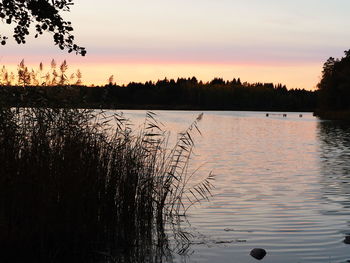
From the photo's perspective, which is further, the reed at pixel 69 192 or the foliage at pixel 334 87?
the foliage at pixel 334 87

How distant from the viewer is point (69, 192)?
449 inches

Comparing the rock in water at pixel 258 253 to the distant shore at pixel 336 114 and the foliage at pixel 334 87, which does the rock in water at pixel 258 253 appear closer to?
the distant shore at pixel 336 114

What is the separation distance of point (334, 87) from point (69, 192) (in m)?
128

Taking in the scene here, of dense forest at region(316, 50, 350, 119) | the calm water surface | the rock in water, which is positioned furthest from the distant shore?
the rock in water

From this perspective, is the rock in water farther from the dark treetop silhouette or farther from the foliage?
the foliage

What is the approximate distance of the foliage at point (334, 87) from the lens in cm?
12988

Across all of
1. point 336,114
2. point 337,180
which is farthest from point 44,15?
point 336,114

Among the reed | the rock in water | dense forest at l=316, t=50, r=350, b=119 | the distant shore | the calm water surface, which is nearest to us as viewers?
the reed

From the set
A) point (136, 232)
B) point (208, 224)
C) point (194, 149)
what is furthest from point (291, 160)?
point (136, 232)

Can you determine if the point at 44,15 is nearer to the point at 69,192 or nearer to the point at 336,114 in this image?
the point at 69,192

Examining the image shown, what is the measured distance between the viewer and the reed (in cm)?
1093

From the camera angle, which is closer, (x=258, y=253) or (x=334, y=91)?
(x=258, y=253)

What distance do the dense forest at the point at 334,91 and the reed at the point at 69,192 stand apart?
114726mm

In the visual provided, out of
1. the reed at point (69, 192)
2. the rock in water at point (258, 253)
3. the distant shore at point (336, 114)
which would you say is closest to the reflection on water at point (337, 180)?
the rock in water at point (258, 253)
